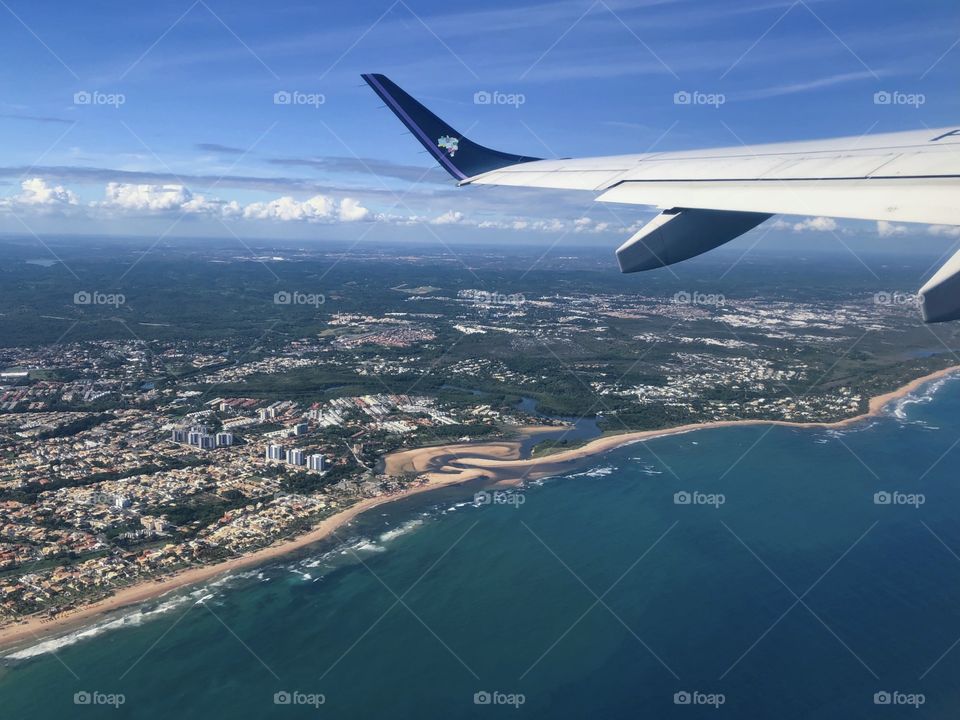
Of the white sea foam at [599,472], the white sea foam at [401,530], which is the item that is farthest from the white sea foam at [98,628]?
the white sea foam at [599,472]

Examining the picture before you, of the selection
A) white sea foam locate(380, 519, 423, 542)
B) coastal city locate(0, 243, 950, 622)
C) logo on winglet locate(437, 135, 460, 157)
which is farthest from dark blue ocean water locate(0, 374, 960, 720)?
logo on winglet locate(437, 135, 460, 157)

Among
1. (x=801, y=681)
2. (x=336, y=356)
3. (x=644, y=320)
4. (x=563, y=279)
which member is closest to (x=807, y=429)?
(x=801, y=681)

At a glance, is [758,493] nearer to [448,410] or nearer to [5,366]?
[448,410]

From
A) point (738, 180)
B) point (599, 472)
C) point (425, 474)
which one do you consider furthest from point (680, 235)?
point (599, 472)

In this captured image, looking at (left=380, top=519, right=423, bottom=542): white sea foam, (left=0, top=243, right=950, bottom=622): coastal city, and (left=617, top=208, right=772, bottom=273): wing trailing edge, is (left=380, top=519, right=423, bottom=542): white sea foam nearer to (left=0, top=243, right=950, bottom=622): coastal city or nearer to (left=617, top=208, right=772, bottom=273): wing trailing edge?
(left=0, top=243, right=950, bottom=622): coastal city

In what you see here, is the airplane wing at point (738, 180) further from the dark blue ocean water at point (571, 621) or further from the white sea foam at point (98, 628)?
the white sea foam at point (98, 628)

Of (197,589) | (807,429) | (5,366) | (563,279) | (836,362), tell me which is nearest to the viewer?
(197,589)

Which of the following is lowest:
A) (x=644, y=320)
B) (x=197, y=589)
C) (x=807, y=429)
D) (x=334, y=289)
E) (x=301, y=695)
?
(x=301, y=695)
